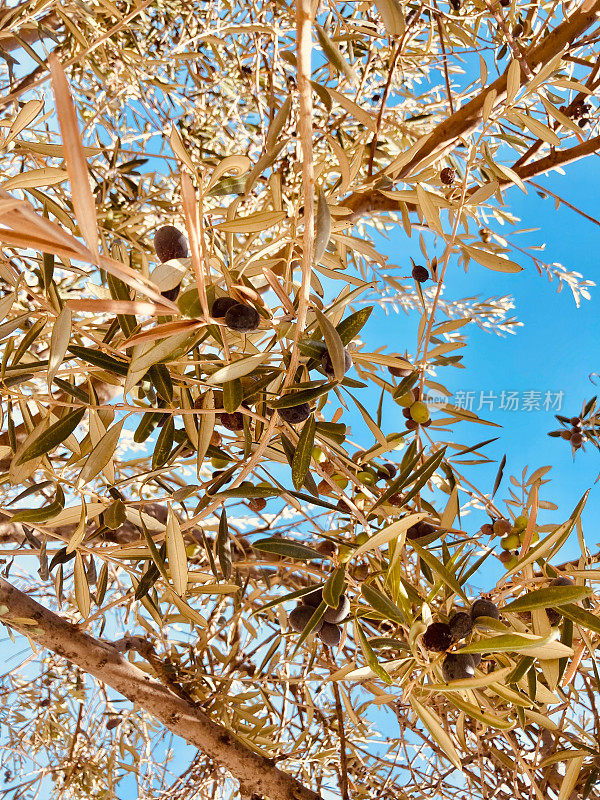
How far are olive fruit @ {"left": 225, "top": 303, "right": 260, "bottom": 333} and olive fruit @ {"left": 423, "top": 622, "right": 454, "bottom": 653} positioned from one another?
1.49ft

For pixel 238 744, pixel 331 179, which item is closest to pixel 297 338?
pixel 238 744

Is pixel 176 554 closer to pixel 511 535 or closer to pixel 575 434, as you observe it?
pixel 511 535

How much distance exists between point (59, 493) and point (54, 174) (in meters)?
0.42

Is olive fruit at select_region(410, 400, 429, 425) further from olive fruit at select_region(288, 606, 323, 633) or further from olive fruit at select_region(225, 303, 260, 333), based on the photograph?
olive fruit at select_region(225, 303, 260, 333)

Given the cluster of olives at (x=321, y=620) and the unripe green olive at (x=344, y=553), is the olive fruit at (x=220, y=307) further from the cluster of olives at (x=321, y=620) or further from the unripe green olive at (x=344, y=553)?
the cluster of olives at (x=321, y=620)

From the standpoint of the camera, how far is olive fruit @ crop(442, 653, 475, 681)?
724 mm

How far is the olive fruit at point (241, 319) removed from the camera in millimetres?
553

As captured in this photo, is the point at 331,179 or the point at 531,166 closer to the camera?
the point at 531,166

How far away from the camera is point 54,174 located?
26.3 inches

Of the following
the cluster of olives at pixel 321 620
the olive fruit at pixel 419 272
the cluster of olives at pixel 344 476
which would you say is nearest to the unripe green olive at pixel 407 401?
the cluster of olives at pixel 344 476

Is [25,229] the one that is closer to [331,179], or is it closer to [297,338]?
[297,338]

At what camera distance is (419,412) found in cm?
99

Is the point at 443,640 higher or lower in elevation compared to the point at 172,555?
lower

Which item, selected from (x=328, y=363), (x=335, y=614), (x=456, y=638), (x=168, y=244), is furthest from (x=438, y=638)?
(x=168, y=244)
